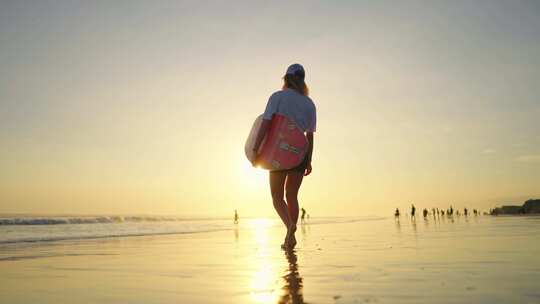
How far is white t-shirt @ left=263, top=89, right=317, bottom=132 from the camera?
5.38m

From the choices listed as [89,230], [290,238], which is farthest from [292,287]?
[89,230]

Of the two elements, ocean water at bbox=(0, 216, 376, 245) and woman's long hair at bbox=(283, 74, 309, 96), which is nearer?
woman's long hair at bbox=(283, 74, 309, 96)

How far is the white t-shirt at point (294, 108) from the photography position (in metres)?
5.38

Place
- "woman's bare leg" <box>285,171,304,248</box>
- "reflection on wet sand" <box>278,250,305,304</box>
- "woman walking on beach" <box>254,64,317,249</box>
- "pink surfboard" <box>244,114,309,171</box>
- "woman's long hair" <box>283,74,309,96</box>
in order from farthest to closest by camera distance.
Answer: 1. "woman's long hair" <box>283,74,309,96</box>
2. "woman's bare leg" <box>285,171,304,248</box>
3. "woman walking on beach" <box>254,64,317,249</box>
4. "pink surfboard" <box>244,114,309,171</box>
5. "reflection on wet sand" <box>278,250,305,304</box>

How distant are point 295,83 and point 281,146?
41.2 inches

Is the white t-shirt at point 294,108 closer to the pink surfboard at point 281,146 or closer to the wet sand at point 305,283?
the pink surfboard at point 281,146

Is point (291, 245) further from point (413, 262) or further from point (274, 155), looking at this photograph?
point (413, 262)

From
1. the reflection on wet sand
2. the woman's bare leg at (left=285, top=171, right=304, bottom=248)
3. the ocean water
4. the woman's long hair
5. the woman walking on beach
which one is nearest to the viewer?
the reflection on wet sand

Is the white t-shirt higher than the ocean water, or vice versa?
the white t-shirt

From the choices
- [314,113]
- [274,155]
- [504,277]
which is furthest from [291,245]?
[504,277]

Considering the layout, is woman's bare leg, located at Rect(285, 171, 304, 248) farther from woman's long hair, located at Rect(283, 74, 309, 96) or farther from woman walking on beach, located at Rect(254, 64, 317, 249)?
woman's long hair, located at Rect(283, 74, 309, 96)

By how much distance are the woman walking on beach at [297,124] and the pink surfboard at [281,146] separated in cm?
8

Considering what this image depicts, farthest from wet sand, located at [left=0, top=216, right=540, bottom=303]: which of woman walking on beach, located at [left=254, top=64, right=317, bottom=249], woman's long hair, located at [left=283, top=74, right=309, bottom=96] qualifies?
woman's long hair, located at [left=283, top=74, right=309, bottom=96]

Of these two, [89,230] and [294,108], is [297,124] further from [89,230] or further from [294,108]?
[89,230]
